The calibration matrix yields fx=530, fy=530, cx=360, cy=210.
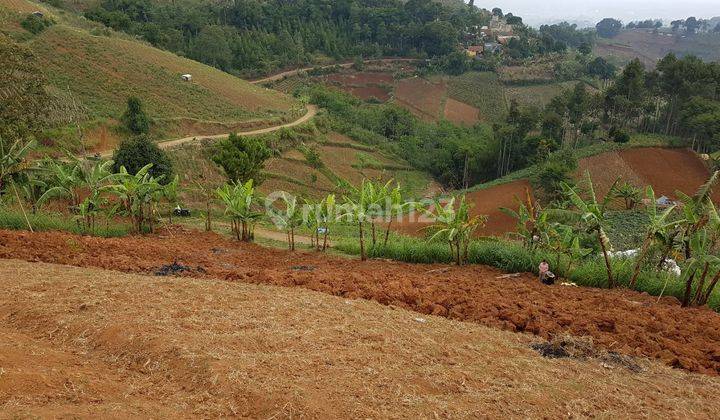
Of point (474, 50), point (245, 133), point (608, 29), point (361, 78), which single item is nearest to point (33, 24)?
point (245, 133)

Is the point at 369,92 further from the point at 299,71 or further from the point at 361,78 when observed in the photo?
the point at 299,71

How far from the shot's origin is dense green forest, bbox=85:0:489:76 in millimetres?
63219

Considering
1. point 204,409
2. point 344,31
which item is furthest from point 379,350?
point 344,31

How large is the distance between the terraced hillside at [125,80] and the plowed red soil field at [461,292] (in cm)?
2372

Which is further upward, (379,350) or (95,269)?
(379,350)

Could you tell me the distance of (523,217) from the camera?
11773mm

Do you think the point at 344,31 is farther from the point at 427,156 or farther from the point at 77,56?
the point at 77,56

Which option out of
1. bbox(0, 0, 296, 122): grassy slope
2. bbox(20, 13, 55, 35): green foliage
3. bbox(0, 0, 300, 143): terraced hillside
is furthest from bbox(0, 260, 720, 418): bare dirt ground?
bbox(20, 13, 55, 35): green foliage

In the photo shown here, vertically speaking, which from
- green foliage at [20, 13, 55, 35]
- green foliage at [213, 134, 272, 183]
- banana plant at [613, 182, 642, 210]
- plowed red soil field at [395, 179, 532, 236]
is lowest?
plowed red soil field at [395, 179, 532, 236]

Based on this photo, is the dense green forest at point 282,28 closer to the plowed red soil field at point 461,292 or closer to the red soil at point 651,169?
the red soil at point 651,169

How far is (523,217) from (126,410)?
31.4 ft

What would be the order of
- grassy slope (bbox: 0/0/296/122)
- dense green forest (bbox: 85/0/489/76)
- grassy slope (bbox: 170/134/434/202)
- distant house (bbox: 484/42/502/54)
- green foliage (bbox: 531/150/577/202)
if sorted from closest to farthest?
1. green foliage (bbox: 531/150/577/202)
2. grassy slope (bbox: 170/134/434/202)
3. grassy slope (bbox: 0/0/296/122)
4. dense green forest (bbox: 85/0/489/76)
5. distant house (bbox: 484/42/502/54)

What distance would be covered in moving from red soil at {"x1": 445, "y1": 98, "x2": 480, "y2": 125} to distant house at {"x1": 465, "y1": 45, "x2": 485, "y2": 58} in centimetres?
1749

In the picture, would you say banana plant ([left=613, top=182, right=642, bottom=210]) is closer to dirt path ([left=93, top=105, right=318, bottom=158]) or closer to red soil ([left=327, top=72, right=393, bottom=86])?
dirt path ([left=93, top=105, right=318, bottom=158])
